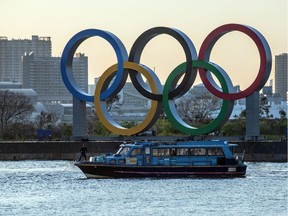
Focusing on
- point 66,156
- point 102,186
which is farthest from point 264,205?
point 66,156

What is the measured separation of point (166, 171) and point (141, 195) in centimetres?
1168

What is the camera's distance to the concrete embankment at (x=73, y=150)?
4402 inches

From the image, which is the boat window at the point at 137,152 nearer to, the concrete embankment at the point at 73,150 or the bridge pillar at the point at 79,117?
the concrete embankment at the point at 73,150

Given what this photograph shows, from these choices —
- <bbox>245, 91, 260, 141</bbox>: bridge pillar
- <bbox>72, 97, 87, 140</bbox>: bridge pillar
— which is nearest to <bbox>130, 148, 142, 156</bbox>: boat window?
<bbox>245, 91, 260, 141</bbox>: bridge pillar

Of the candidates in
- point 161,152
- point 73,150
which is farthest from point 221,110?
point 161,152

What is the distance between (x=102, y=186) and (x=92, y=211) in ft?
46.8

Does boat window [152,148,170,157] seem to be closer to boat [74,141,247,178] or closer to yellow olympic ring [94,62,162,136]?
boat [74,141,247,178]

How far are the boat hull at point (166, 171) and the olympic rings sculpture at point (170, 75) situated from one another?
690 inches

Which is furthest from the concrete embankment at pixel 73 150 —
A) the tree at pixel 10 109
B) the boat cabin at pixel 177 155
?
the tree at pixel 10 109

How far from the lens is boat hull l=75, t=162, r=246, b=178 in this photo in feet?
284

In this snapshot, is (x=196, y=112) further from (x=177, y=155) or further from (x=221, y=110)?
(x=177, y=155)

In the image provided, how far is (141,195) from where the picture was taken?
75375 mm

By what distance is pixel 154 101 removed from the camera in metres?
108

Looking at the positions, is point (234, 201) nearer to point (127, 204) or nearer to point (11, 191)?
point (127, 204)
